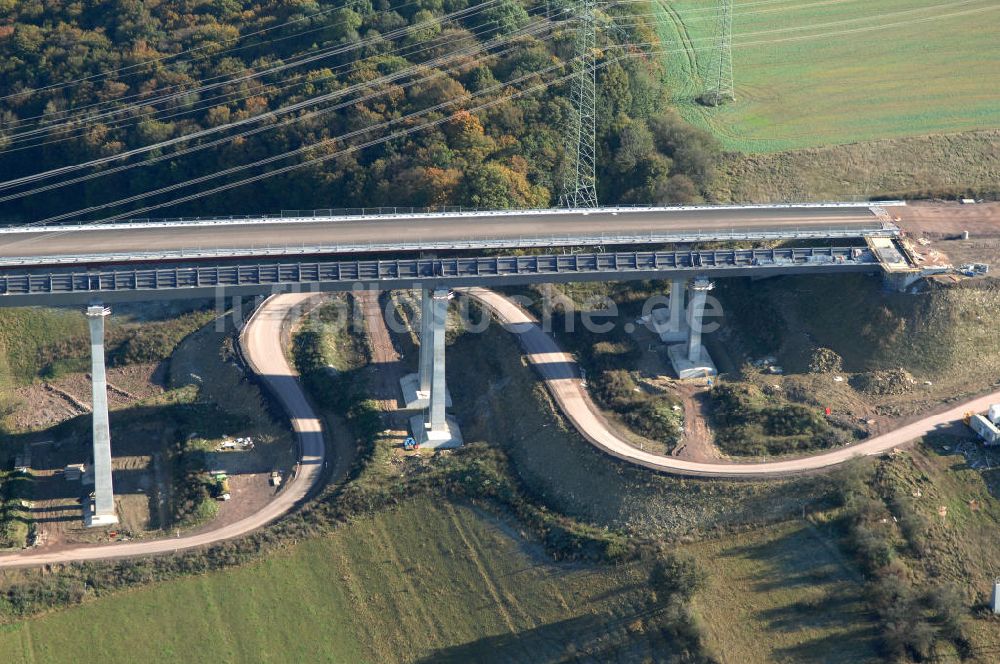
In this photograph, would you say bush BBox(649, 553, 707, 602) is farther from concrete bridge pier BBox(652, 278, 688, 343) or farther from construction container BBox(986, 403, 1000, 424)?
concrete bridge pier BBox(652, 278, 688, 343)

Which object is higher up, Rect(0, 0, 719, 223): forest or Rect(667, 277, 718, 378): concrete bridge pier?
Rect(0, 0, 719, 223): forest

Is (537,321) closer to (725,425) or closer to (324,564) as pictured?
(725,425)

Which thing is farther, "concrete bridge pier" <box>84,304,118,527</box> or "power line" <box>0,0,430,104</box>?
"power line" <box>0,0,430,104</box>

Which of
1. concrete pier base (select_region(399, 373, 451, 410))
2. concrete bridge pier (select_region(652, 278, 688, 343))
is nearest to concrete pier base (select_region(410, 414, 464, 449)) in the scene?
concrete pier base (select_region(399, 373, 451, 410))

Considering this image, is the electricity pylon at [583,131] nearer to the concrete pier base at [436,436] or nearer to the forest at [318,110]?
the forest at [318,110]

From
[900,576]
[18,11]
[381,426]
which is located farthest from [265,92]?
A: [900,576]

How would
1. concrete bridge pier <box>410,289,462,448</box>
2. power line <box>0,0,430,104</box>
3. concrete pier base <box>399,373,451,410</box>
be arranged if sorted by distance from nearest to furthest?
concrete bridge pier <box>410,289,462,448</box> < concrete pier base <box>399,373,451,410</box> < power line <box>0,0,430,104</box>
